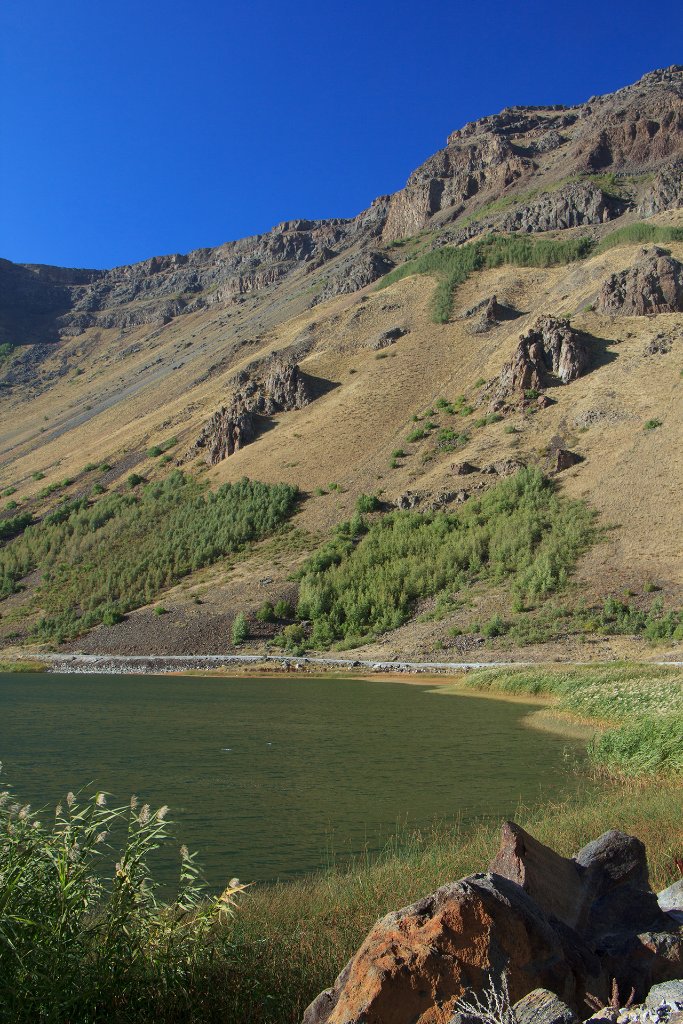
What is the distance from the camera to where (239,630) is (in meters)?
56.9

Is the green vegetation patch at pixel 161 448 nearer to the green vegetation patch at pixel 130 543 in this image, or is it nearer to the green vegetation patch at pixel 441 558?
the green vegetation patch at pixel 130 543

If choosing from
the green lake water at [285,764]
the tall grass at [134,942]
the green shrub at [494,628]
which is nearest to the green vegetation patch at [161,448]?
the green shrub at [494,628]

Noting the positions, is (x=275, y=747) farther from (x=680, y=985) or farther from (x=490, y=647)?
(x=490, y=647)

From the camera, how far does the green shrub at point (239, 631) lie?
56.6m

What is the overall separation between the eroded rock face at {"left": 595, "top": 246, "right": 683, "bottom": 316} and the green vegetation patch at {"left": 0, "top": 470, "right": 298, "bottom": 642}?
126 ft

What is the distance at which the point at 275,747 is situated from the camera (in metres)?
22.7

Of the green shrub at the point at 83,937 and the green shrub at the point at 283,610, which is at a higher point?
the green shrub at the point at 83,937

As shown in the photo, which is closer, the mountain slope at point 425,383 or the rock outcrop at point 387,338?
the mountain slope at point 425,383

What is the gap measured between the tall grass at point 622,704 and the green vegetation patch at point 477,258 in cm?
6986

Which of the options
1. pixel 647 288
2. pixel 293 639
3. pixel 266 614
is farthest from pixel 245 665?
pixel 647 288

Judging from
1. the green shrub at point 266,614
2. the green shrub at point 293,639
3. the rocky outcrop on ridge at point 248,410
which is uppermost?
the rocky outcrop on ridge at point 248,410

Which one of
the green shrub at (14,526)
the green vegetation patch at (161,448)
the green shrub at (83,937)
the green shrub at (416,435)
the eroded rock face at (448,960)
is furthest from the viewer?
the green vegetation patch at (161,448)

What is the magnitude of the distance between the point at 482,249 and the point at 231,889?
4646 inches

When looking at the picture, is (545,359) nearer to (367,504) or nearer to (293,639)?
(367,504)
